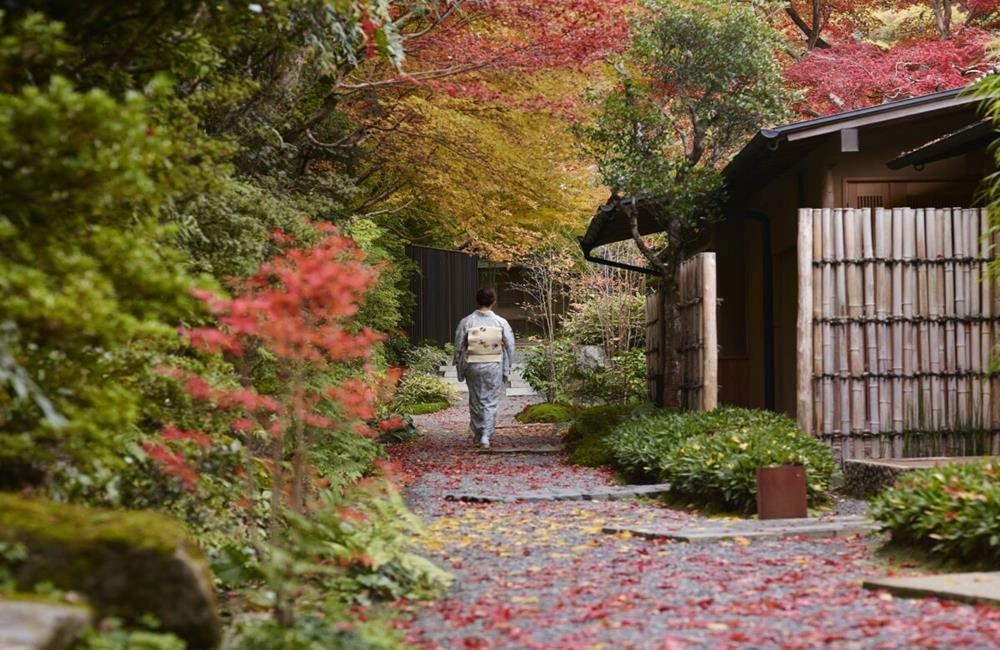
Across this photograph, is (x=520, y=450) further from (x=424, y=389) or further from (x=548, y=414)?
(x=424, y=389)

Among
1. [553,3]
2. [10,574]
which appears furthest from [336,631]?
[553,3]

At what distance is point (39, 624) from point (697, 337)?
979 centimetres

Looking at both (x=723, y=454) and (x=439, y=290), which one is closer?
(x=723, y=454)

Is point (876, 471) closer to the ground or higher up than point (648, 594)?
higher up

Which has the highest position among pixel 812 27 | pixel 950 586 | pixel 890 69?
pixel 812 27

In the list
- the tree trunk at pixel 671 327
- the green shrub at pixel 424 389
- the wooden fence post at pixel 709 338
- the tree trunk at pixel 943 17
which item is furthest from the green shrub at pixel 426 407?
the tree trunk at pixel 943 17

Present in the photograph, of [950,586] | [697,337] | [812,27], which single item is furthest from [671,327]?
[812,27]

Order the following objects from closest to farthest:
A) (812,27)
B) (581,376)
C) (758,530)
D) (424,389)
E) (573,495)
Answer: (758,530), (573,495), (812,27), (581,376), (424,389)

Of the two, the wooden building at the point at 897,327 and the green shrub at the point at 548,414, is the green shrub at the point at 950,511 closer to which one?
the wooden building at the point at 897,327

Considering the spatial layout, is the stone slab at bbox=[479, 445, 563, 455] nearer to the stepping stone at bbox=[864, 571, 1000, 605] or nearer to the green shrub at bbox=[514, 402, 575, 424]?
the green shrub at bbox=[514, 402, 575, 424]

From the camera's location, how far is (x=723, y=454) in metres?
8.59

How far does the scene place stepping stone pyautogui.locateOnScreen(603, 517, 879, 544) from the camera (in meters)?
6.99

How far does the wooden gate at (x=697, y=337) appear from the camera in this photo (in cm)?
1184

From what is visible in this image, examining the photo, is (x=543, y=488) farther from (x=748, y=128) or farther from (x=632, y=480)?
(x=748, y=128)
